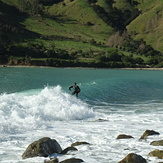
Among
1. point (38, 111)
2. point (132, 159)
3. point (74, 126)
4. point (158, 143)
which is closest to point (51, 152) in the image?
point (132, 159)

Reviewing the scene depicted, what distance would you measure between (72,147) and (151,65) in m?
136

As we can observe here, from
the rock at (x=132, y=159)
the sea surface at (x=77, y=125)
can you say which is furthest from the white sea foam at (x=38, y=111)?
the rock at (x=132, y=159)

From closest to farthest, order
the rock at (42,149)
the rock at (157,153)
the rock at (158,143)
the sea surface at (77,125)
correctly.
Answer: the rock at (42,149) < the rock at (157,153) < the sea surface at (77,125) < the rock at (158,143)

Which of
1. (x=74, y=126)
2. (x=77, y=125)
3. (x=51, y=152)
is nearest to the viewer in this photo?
(x=51, y=152)

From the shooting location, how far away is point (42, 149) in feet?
45.9

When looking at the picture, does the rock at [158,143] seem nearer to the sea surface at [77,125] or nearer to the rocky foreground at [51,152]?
the sea surface at [77,125]

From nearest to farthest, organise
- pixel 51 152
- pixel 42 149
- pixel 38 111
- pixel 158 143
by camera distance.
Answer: pixel 42 149, pixel 51 152, pixel 158 143, pixel 38 111

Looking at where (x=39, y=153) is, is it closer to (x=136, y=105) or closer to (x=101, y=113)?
(x=101, y=113)

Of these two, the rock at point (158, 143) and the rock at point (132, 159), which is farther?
the rock at point (158, 143)

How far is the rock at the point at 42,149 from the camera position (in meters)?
13.7

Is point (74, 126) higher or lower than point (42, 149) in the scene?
lower

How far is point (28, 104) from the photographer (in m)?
26.2

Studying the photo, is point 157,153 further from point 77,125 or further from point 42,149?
point 77,125

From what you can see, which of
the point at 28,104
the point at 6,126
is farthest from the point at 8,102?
the point at 6,126
